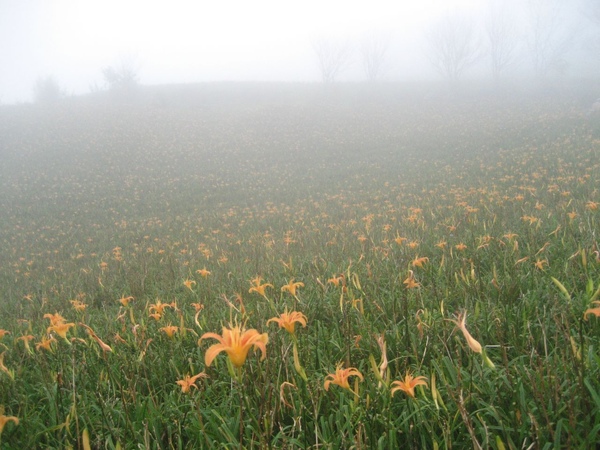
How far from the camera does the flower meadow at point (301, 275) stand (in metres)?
1.47

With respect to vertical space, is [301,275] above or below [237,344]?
below

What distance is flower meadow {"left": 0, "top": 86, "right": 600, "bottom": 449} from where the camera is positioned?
147cm

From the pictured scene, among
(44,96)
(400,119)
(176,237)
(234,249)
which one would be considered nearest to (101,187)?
(176,237)

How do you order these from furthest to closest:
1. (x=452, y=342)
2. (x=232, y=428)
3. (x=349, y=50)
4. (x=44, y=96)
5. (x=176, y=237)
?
1. (x=349, y=50)
2. (x=44, y=96)
3. (x=176, y=237)
4. (x=452, y=342)
5. (x=232, y=428)

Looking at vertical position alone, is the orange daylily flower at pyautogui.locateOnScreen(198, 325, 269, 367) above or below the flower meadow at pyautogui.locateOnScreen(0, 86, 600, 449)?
above

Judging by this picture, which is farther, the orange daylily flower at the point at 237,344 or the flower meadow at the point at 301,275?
the flower meadow at the point at 301,275

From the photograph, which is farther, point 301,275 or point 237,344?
point 301,275

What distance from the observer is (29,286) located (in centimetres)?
691

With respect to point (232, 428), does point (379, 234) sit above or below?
below

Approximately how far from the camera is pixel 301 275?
4289mm

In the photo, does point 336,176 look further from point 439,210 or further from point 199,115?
point 199,115

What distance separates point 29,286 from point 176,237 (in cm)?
362

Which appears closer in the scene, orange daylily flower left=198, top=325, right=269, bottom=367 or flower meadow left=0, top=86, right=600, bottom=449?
orange daylily flower left=198, top=325, right=269, bottom=367

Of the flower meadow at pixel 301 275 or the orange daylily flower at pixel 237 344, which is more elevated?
the orange daylily flower at pixel 237 344
